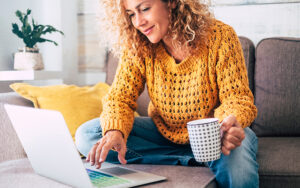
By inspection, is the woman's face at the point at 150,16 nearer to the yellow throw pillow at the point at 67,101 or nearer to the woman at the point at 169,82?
the woman at the point at 169,82

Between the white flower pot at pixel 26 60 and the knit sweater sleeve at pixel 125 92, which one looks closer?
the knit sweater sleeve at pixel 125 92

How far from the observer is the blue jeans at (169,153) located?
100 cm

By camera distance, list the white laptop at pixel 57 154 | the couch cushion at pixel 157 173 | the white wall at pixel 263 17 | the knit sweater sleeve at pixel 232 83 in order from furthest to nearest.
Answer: the white wall at pixel 263 17
the knit sweater sleeve at pixel 232 83
the couch cushion at pixel 157 173
the white laptop at pixel 57 154

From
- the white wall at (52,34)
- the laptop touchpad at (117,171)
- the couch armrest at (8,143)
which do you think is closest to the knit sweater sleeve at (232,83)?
the laptop touchpad at (117,171)

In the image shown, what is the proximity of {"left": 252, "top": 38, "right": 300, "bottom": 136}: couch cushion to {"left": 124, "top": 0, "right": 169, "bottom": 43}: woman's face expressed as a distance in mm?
654

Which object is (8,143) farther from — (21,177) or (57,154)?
(57,154)

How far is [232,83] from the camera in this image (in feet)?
3.75

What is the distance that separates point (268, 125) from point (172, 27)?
2.28 ft

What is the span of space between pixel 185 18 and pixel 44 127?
0.67m

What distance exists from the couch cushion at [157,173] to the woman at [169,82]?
0.05 m

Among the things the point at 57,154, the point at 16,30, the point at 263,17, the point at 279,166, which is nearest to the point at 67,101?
the point at 16,30

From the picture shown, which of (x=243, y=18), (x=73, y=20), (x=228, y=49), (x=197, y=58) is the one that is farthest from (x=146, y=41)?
(x=73, y=20)

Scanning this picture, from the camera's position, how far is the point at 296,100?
61.3 inches

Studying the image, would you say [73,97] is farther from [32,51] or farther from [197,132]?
[197,132]
